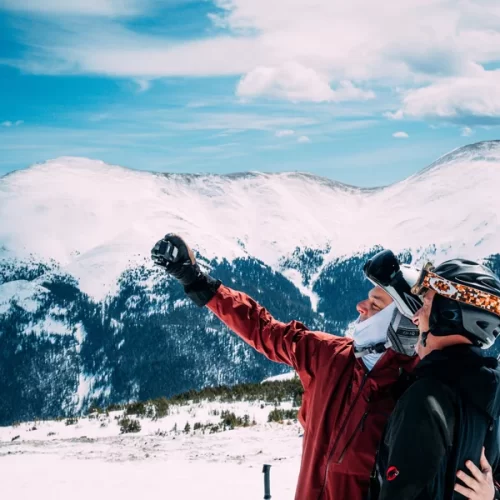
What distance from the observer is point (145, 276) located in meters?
147

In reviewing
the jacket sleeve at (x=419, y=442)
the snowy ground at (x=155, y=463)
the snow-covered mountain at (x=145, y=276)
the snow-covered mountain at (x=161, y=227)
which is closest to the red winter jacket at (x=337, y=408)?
the jacket sleeve at (x=419, y=442)

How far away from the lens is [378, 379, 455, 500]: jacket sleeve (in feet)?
5.90

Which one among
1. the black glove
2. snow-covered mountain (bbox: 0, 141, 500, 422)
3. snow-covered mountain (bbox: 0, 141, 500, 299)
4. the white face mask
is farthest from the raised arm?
snow-covered mountain (bbox: 0, 141, 500, 299)

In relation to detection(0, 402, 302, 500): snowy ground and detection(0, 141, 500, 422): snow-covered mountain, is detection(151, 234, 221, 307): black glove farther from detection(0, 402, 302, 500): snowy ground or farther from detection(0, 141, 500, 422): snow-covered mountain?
detection(0, 141, 500, 422): snow-covered mountain

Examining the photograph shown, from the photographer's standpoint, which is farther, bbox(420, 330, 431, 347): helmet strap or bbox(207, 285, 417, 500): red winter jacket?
bbox(207, 285, 417, 500): red winter jacket

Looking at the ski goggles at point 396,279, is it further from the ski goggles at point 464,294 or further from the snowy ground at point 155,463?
the snowy ground at point 155,463

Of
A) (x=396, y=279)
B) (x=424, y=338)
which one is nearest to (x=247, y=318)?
(x=396, y=279)

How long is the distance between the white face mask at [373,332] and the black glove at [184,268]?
102 cm

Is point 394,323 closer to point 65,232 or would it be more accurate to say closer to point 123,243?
point 123,243

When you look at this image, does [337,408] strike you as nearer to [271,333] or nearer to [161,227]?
[271,333]

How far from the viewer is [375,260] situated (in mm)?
3162

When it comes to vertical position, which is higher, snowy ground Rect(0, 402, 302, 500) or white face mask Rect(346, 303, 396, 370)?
white face mask Rect(346, 303, 396, 370)

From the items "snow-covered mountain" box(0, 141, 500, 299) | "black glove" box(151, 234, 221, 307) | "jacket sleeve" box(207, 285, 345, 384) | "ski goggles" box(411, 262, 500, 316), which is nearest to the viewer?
"ski goggles" box(411, 262, 500, 316)

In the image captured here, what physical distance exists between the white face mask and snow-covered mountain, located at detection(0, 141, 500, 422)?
107947mm
